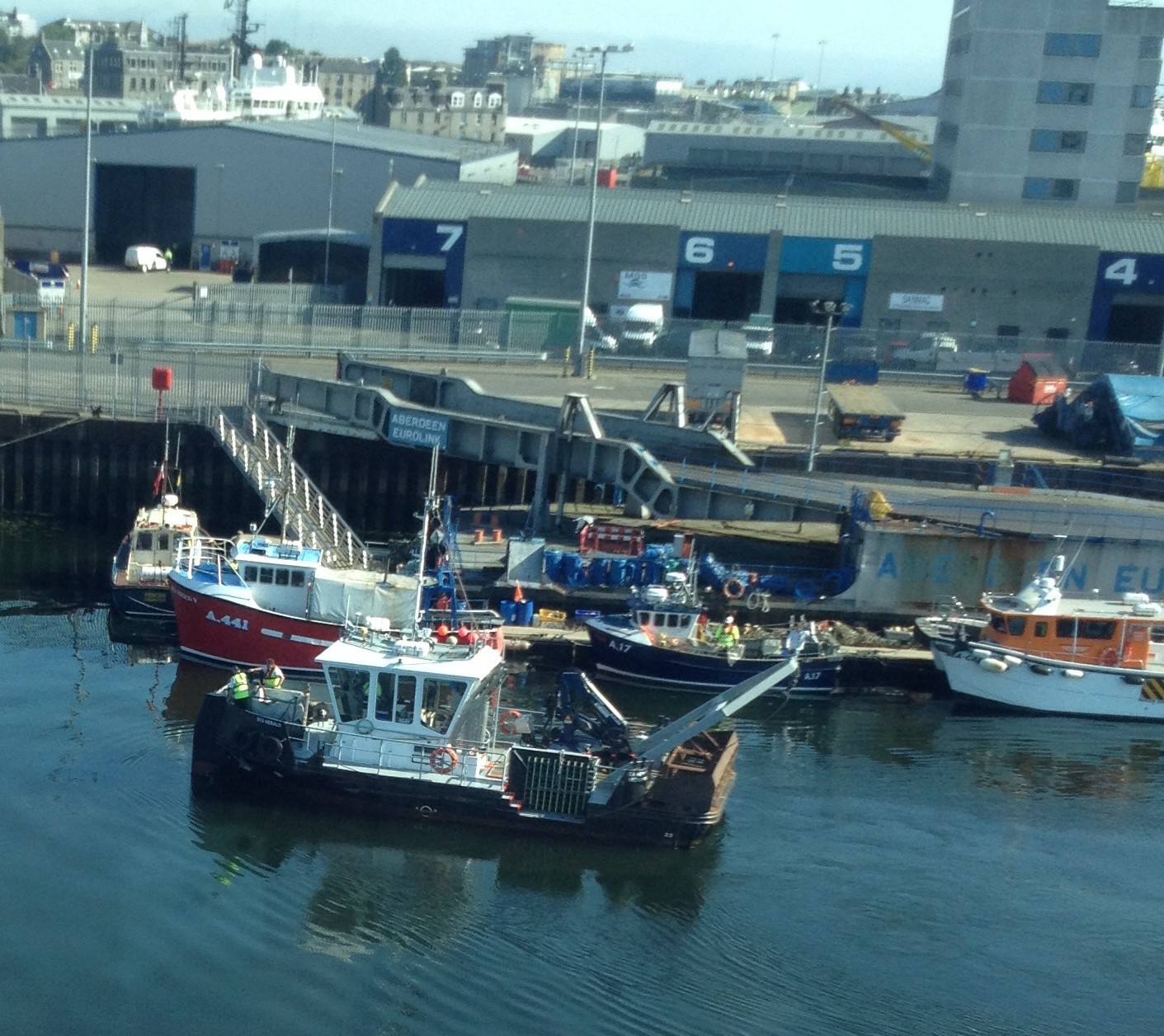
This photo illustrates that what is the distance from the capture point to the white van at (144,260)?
62125 mm

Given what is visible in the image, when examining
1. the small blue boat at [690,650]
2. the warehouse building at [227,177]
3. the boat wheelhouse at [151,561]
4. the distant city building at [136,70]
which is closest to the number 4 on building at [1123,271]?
the warehouse building at [227,177]

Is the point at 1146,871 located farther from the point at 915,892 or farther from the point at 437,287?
the point at 437,287

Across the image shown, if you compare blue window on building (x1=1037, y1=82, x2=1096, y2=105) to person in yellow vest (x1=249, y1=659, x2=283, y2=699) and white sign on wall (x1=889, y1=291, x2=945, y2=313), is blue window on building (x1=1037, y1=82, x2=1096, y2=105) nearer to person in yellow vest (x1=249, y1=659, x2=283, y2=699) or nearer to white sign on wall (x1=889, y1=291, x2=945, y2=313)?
white sign on wall (x1=889, y1=291, x2=945, y2=313)

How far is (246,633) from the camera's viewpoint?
2519 centimetres

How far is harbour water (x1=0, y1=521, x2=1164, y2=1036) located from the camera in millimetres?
16156

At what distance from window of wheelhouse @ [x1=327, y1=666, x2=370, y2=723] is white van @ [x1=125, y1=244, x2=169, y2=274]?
46.5m

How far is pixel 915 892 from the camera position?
18.9 meters

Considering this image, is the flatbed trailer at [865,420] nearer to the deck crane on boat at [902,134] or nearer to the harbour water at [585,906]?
the harbour water at [585,906]

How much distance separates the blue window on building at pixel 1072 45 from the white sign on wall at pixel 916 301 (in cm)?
1810

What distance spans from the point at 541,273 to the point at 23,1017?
39.3 m

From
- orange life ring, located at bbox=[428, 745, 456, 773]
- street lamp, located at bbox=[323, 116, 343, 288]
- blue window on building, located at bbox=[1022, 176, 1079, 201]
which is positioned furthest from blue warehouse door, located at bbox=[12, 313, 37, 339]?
blue window on building, located at bbox=[1022, 176, 1079, 201]

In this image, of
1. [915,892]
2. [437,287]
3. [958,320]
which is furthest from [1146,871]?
[437,287]

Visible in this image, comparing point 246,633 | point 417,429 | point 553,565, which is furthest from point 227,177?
point 246,633

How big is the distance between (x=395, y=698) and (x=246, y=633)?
6.28 metres
